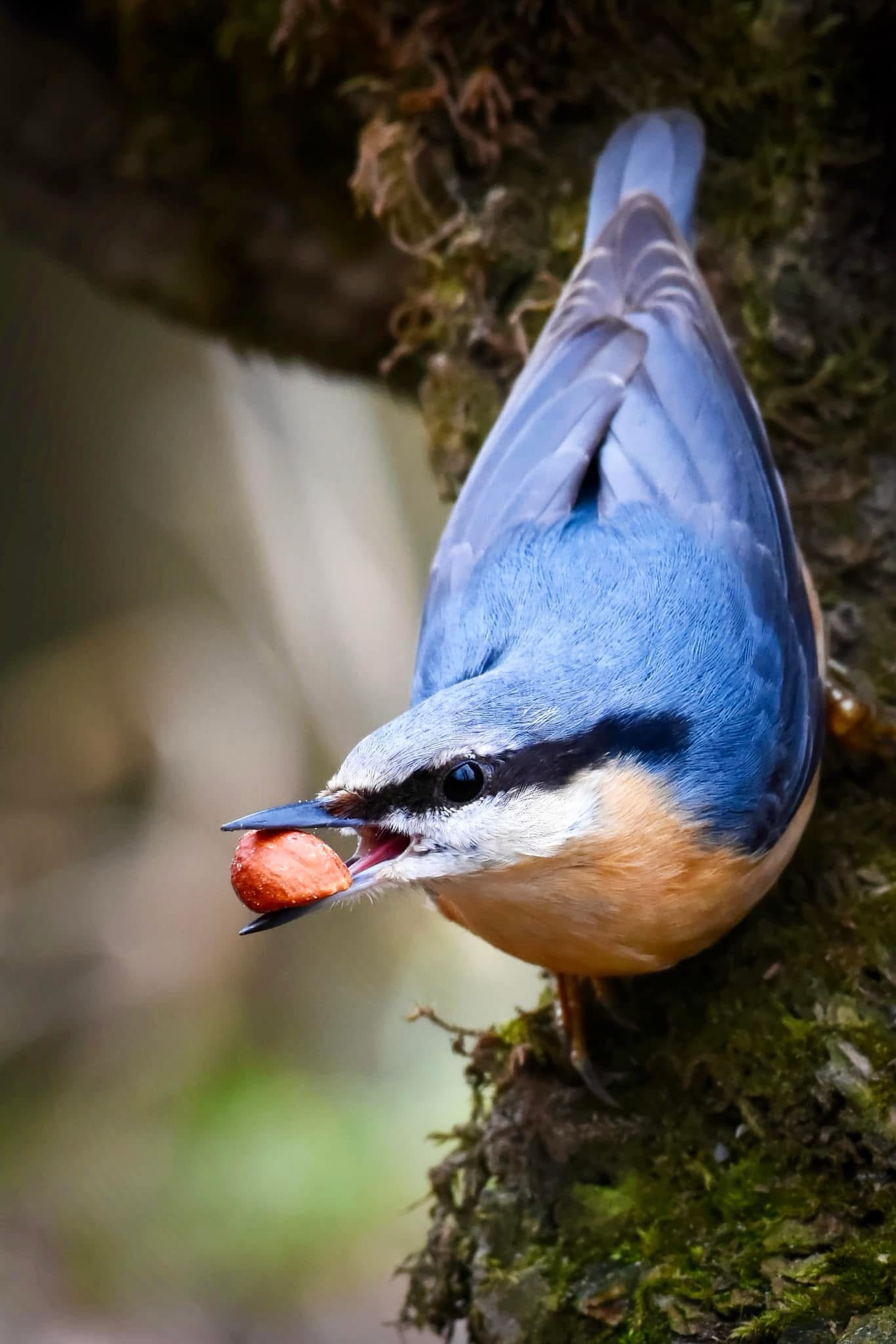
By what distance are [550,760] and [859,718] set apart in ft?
3.00

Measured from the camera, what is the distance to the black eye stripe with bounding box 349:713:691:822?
1.82 m

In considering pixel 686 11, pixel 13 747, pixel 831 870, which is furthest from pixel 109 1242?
pixel 686 11

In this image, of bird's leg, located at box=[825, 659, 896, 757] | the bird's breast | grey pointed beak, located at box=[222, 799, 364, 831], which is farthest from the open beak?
bird's leg, located at box=[825, 659, 896, 757]

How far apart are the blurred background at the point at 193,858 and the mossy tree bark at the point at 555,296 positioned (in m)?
0.69

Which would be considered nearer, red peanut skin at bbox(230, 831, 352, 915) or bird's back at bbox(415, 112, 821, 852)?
red peanut skin at bbox(230, 831, 352, 915)

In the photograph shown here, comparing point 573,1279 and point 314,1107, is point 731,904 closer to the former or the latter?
point 573,1279

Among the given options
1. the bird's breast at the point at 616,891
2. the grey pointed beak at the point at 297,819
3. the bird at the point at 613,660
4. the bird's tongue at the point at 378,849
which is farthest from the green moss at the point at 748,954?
the grey pointed beak at the point at 297,819

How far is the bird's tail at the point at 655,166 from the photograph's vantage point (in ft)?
8.96

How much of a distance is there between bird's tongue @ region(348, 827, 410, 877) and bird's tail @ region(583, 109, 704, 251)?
1.47m

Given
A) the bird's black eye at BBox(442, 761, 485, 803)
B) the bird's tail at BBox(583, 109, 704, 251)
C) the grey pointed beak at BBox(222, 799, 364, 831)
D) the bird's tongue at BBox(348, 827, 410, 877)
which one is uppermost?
the bird's tail at BBox(583, 109, 704, 251)

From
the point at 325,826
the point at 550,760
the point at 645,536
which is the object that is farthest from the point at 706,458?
the point at 325,826

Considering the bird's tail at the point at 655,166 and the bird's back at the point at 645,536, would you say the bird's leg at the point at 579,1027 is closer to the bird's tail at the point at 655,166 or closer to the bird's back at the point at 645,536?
the bird's back at the point at 645,536

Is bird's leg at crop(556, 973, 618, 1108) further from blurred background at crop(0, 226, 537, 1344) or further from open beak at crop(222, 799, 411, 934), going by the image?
blurred background at crop(0, 226, 537, 1344)

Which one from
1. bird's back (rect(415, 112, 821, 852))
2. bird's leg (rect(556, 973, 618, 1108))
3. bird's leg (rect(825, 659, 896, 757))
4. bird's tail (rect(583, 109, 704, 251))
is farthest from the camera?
bird's tail (rect(583, 109, 704, 251))
